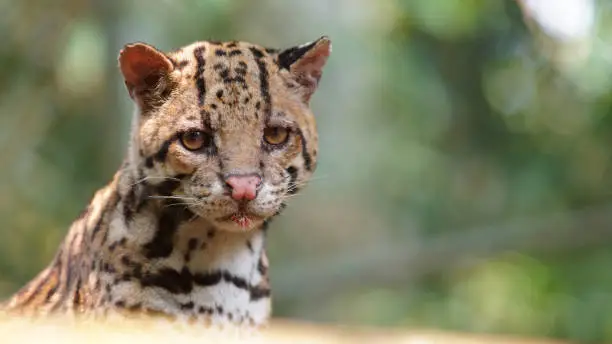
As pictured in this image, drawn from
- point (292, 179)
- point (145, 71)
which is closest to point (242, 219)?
point (292, 179)

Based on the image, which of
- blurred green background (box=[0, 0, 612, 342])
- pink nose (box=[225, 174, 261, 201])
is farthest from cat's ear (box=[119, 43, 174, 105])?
blurred green background (box=[0, 0, 612, 342])

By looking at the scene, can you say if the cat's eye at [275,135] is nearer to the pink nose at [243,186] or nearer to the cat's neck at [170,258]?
the pink nose at [243,186]

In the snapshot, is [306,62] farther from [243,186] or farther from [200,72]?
[243,186]

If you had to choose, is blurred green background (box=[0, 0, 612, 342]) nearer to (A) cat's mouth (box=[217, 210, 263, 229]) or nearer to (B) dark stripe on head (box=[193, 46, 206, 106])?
(B) dark stripe on head (box=[193, 46, 206, 106])

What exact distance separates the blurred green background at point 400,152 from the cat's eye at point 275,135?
6.40 metres

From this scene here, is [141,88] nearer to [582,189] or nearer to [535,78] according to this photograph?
[535,78]

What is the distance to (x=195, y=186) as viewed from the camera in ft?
14.0

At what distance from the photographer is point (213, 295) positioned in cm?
455

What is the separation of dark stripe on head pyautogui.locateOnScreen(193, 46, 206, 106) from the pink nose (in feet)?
1.47

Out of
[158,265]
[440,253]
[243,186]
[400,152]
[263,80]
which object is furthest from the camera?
[400,152]

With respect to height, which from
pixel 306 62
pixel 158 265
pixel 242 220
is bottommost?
pixel 158 265

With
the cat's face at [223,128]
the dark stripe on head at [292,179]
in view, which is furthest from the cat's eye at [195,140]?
the dark stripe on head at [292,179]

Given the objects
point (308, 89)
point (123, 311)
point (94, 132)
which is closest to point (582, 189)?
point (94, 132)

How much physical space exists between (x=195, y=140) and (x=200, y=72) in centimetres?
38
